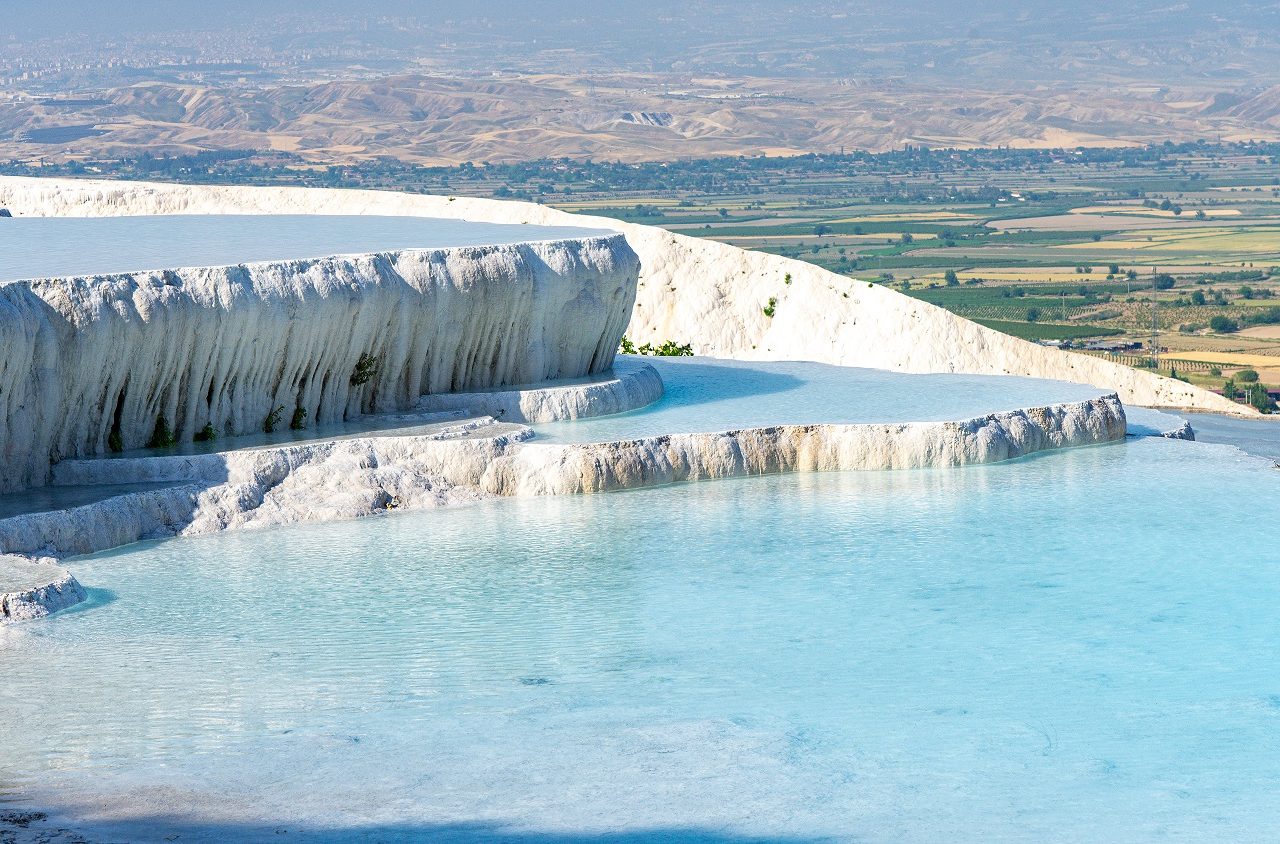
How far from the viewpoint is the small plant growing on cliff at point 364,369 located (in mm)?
21625

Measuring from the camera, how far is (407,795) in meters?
11.7

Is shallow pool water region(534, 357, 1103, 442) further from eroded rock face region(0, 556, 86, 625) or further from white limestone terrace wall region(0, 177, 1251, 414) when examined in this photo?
eroded rock face region(0, 556, 86, 625)

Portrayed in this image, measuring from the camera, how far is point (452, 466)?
20.0 meters

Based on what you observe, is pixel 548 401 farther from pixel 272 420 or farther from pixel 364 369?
pixel 272 420

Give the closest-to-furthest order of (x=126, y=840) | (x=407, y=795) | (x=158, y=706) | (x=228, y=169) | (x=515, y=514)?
(x=126, y=840)
(x=407, y=795)
(x=158, y=706)
(x=515, y=514)
(x=228, y=169)

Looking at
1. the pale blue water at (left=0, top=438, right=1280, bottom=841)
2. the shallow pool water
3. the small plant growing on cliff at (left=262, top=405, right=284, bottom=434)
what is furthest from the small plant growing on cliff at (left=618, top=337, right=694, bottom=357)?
the pale blue water at (left=0, top=438, right=1280, bottom=841)

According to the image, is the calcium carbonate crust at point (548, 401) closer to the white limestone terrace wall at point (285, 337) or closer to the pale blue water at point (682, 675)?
the white limestone terrace wall at point (285, 337)

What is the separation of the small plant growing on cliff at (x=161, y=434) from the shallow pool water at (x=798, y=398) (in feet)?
12.5

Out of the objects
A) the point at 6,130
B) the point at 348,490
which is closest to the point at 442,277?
the point at 348,490

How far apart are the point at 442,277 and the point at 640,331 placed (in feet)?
40.9

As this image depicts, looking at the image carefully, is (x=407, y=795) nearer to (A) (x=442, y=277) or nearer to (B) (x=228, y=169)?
(A) (x=442, y=277)

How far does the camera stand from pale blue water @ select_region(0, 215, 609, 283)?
20.6 m

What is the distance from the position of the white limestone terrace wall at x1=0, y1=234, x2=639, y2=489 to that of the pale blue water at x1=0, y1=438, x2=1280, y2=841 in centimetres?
203

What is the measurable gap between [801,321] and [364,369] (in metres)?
12.6
